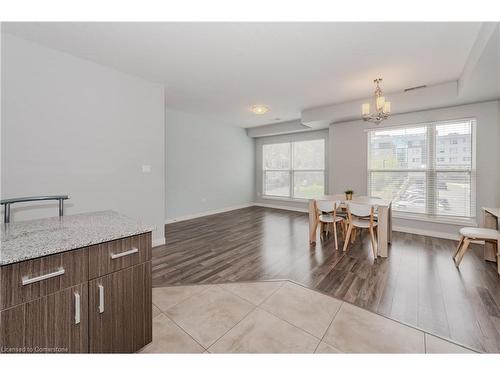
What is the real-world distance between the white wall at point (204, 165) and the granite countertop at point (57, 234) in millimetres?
3631

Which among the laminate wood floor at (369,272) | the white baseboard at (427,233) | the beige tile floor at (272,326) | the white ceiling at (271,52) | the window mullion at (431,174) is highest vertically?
the white ceiling at (271,52)

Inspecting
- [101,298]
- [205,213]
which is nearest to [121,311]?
[101,298]

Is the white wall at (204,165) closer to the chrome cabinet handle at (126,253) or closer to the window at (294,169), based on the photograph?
the window at (294,169)

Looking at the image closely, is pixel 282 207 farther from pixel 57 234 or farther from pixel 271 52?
pixel 57 234

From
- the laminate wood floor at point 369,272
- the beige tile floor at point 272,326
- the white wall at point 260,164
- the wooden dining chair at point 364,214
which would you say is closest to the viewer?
the beige tile floor at point 272,326

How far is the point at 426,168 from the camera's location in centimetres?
412

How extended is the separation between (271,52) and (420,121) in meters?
3.47

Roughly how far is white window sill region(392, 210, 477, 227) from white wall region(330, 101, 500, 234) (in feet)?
0.23

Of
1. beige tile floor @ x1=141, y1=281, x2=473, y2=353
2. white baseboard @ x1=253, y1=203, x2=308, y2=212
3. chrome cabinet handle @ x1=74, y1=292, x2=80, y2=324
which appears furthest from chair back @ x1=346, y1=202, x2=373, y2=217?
white baseboard @ x1=253, y1=203, x2=308, y2=212

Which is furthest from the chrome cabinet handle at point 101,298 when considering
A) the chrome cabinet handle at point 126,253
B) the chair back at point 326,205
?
the chair back at point 326,205

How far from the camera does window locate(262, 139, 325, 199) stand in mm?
6371

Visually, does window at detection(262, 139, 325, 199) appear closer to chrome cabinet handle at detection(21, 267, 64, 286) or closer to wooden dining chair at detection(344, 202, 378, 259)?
wooden dining chair at detection(344, 202, 378, 259)

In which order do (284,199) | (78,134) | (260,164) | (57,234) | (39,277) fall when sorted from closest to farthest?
(39,277) < (57,234) < (78,134) < (284,199) < (260,164)

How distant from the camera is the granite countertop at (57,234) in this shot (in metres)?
0.98
